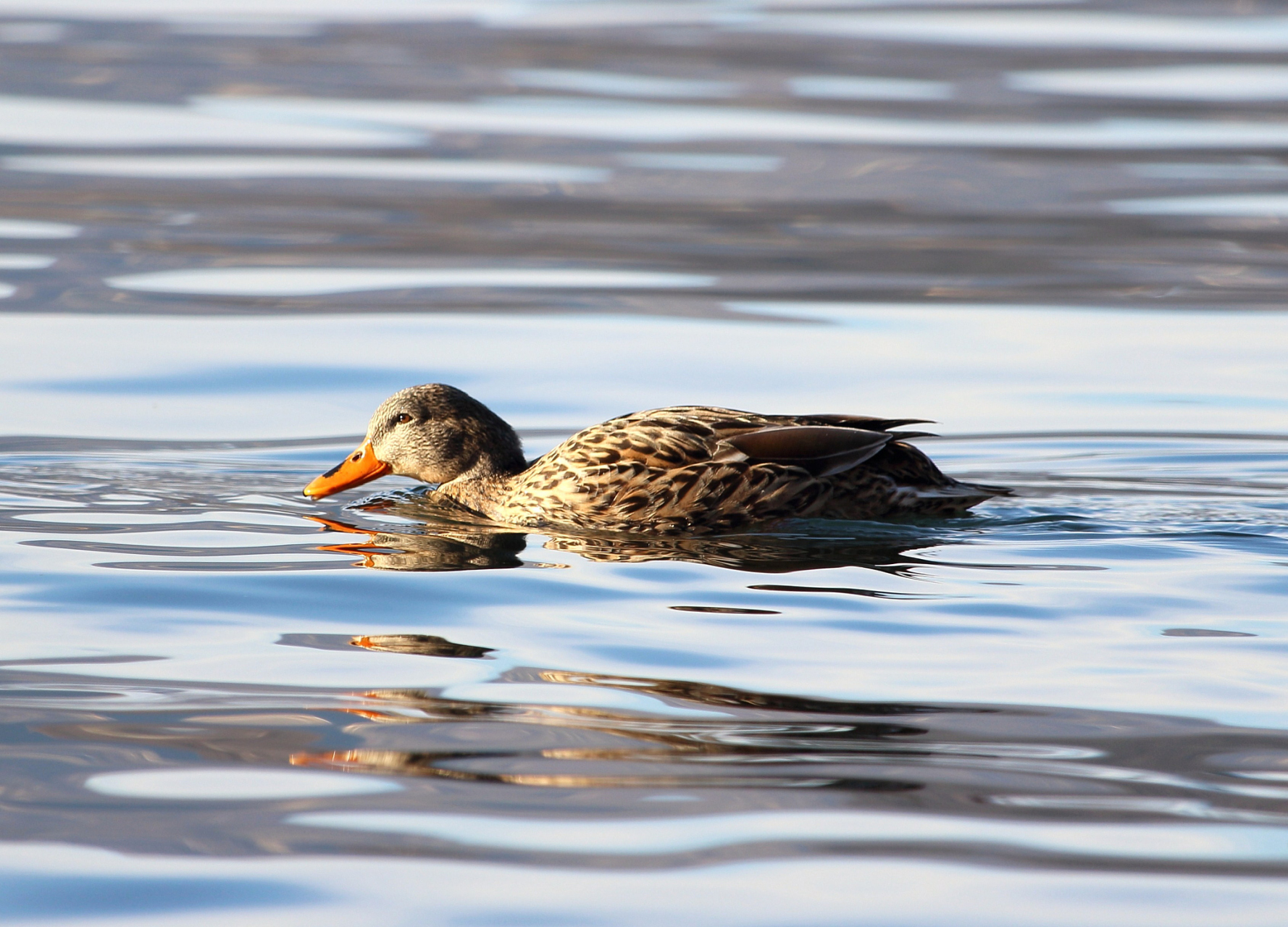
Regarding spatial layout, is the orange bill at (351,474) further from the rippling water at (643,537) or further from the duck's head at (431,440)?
the rippling water at (643,537)

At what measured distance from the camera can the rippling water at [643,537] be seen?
15.1 feet

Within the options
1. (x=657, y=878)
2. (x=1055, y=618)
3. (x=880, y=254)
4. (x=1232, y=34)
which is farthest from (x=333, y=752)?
(x=1232, y=34)

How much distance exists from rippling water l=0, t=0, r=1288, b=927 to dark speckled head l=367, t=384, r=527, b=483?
1.39ft

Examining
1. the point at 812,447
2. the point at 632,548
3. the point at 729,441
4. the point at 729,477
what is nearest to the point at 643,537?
the point at 632,548

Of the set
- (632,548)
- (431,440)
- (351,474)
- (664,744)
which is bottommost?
(664,744)

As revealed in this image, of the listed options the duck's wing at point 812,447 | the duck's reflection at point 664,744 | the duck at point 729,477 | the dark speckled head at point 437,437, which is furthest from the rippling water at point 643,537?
the dark speckled head at point 437,437

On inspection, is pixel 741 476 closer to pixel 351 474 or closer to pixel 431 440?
pixel 431 440

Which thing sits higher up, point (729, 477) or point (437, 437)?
point (437, 437)

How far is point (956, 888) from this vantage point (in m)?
4.35

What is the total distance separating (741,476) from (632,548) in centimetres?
64

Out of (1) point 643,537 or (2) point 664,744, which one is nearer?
(2) point 664,744

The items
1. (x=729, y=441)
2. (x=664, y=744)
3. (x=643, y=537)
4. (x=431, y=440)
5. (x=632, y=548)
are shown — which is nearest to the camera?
(x=664, y=744)

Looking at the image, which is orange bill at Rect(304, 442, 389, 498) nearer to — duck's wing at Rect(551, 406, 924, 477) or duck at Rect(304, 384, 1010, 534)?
duck at Rect(304, 384, 1010, 534)

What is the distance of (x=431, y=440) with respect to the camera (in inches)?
361
